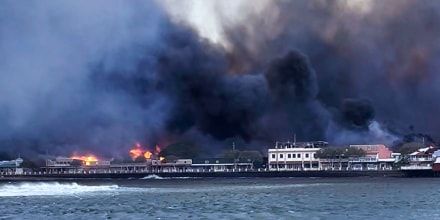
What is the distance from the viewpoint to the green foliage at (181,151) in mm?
157125

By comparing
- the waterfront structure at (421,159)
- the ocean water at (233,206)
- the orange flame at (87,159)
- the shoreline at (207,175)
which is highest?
the orange flame at (87,159)

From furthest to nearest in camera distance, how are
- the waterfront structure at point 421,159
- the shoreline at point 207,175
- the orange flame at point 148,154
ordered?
1. the orange flame at point 148,154
2. the shoreline at point 207,175
3. the waterfront structure at point 421,159

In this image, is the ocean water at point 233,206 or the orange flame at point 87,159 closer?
the ocean water at point 233,206

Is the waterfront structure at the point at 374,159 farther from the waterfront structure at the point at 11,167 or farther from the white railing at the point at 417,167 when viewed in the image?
the waterfront structure at the point at 11,167

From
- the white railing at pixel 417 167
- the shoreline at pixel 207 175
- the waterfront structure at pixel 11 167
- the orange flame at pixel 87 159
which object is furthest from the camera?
the orange flame at pixel 87 159

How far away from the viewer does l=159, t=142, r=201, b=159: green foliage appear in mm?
157125

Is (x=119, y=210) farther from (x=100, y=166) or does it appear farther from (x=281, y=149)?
(x=100, y=166)

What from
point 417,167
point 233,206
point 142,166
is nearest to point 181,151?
point 142,166

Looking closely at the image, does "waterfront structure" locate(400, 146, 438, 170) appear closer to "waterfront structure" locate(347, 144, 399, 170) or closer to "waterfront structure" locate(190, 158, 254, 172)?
"waterfront structure" locate(347, 144, 399, 170)

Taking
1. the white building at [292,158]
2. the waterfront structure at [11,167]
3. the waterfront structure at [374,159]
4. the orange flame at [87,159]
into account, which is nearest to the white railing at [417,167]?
the waterfront structure at [374,159]

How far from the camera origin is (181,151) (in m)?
158

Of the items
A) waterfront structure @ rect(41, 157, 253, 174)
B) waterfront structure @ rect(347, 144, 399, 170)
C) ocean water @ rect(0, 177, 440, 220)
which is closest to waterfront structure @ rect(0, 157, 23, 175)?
waterfront structure @ rect(41, 157, 253, 174)

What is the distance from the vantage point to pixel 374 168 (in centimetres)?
13562

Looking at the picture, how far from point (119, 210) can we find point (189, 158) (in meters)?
101
